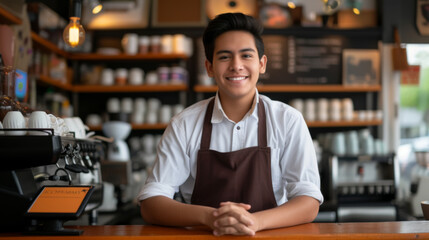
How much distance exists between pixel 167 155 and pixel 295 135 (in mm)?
453

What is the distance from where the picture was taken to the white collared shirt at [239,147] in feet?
5.88

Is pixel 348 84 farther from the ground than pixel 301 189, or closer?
farther from the ground

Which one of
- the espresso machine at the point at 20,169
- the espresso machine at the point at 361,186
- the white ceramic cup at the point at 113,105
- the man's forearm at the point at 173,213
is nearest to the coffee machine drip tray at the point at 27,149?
the espresso machine at the point at 20,169

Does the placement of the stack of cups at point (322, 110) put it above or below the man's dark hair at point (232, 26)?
→ below

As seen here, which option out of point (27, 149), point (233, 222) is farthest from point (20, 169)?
point (233, 222)

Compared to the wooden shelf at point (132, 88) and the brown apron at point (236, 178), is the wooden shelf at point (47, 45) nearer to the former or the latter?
the wooden shelf at point (132, 88)

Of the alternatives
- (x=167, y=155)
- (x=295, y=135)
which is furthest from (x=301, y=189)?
(x=167, y=155)

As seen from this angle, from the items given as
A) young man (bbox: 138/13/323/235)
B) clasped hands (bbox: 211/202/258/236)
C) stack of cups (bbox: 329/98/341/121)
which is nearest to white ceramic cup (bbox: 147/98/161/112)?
stack of cups (bbox: 329/98/341/121)

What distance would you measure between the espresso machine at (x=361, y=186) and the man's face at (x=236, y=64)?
245cm

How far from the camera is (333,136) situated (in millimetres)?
4516

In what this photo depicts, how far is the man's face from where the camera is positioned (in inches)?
72.2

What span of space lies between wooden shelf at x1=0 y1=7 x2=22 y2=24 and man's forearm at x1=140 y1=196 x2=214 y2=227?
1943mm

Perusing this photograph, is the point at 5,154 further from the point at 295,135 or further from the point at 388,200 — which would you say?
the point at 388,200

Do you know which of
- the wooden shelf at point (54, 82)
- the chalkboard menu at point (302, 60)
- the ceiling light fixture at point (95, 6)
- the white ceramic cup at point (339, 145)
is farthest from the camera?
the chalkboard menu at point (302, 60)
